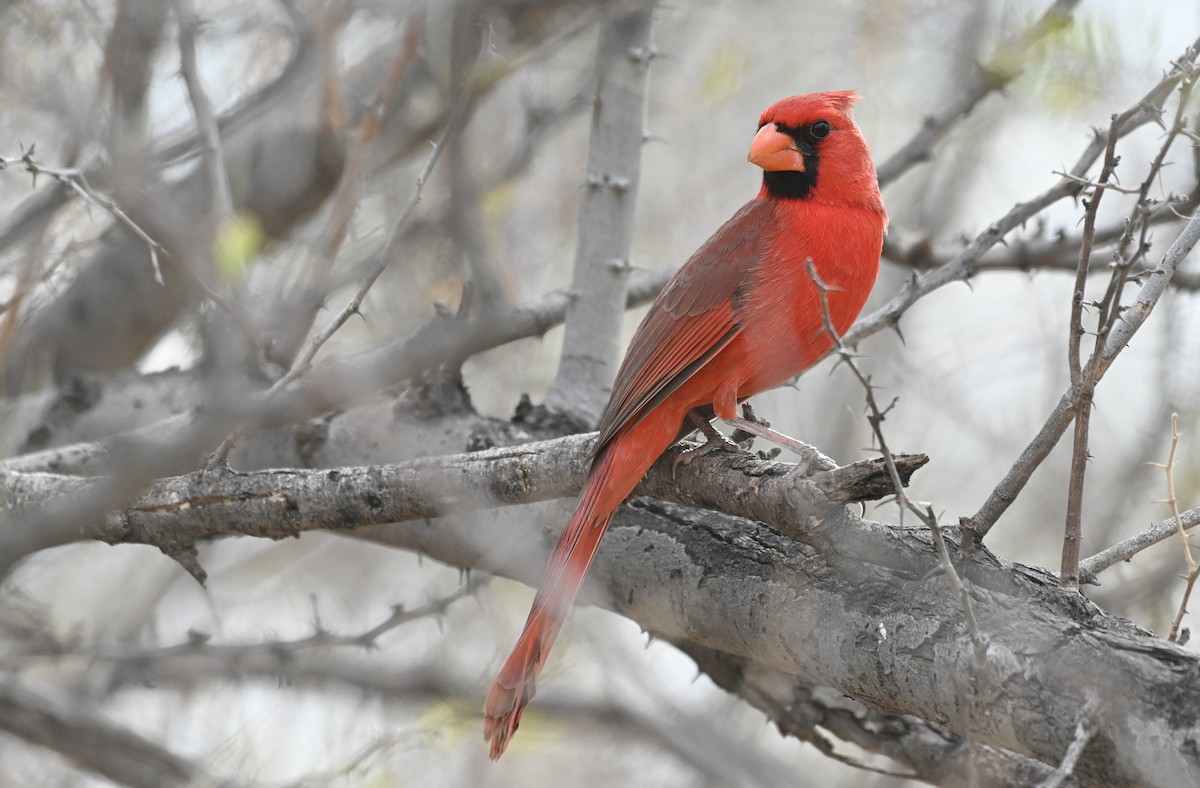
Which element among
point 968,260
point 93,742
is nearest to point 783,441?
point 968,260

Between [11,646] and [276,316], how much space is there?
1.46 metres

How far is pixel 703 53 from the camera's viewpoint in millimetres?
6434

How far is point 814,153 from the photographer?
303cm

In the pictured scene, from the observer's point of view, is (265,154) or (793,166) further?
(265,154)

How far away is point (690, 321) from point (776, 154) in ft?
1.79

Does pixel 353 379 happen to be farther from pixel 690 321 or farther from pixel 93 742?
pixel 93 742

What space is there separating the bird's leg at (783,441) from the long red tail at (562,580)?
11.3 inches

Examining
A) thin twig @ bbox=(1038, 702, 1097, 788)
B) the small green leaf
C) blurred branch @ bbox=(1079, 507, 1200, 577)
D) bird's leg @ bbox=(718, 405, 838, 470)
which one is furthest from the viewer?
the small green leaf

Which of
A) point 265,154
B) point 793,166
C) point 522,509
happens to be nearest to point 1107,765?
point 522,509

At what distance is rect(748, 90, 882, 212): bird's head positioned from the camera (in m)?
2.97

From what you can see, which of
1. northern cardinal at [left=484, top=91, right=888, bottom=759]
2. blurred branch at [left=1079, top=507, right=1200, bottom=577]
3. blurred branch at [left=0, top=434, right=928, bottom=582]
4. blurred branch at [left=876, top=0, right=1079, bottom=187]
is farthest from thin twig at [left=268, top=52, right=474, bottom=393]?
blurred branch at [left=876, top=0, right=1079, bottom=187]

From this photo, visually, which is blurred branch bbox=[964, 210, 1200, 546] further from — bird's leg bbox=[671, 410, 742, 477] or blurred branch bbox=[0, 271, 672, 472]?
blurred branch bbox=[0, 271, 672, 472]

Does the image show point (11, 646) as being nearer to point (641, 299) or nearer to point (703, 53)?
point (641, 299)

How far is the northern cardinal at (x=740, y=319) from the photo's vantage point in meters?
2.43
